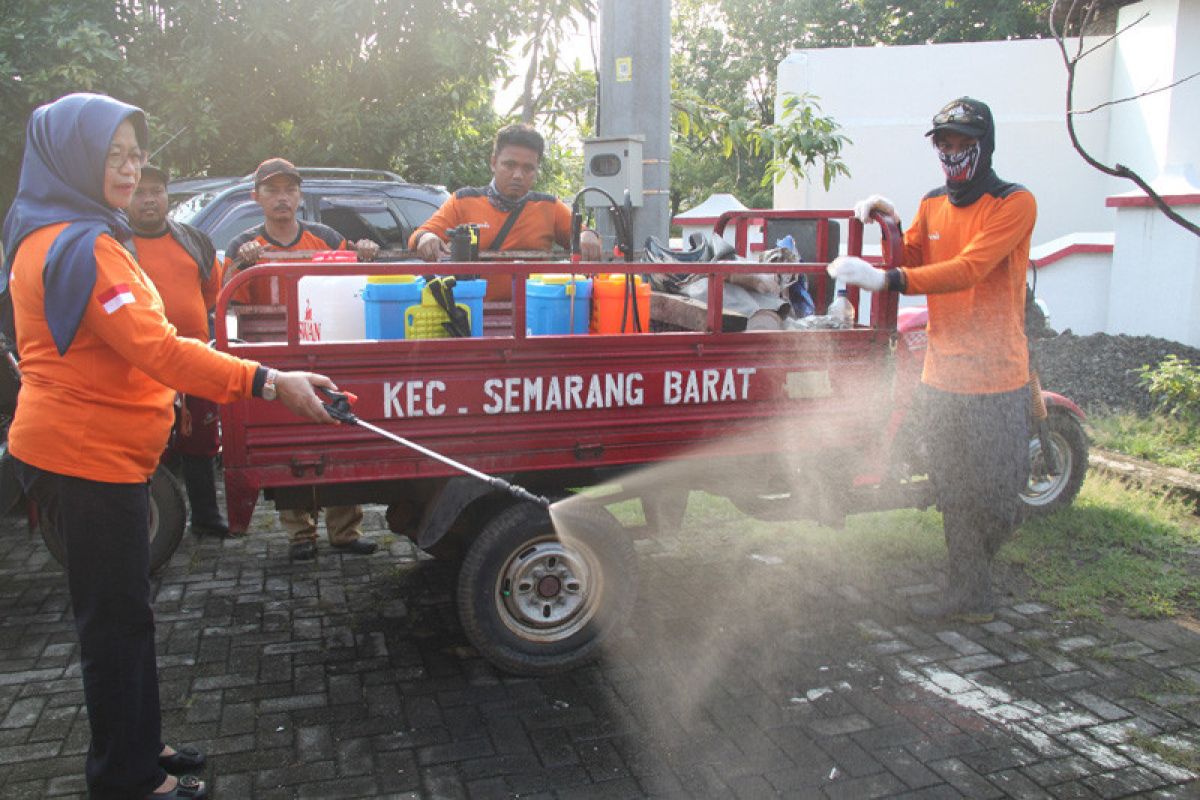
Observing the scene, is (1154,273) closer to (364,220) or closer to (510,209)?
(510,209)

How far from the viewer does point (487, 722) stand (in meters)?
3.73

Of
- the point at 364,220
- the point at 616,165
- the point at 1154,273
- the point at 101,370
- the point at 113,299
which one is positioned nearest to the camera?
the point at 113,299

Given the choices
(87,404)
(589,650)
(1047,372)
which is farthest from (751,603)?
(1047,372)

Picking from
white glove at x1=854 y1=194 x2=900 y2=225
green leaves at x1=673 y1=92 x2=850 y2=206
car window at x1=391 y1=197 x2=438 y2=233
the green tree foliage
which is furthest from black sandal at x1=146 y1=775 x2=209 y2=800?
the green tree foliage

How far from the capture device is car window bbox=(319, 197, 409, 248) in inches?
324

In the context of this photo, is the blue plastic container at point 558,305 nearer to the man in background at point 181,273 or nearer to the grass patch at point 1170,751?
the man in background at point 181,273

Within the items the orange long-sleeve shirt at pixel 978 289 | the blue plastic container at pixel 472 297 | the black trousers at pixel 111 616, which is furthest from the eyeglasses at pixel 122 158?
the orange long-sleeve shirt at pixel 978 289

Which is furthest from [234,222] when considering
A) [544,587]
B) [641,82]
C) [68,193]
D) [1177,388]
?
[1177,388]

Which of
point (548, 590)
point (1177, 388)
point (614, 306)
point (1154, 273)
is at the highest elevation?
point (614, 306)

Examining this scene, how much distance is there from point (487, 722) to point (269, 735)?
2.51ft

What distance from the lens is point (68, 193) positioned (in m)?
2.81

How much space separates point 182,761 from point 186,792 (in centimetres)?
17

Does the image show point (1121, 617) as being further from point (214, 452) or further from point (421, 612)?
point (214, 452)

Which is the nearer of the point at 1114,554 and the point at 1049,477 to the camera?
the point at 1114,554
